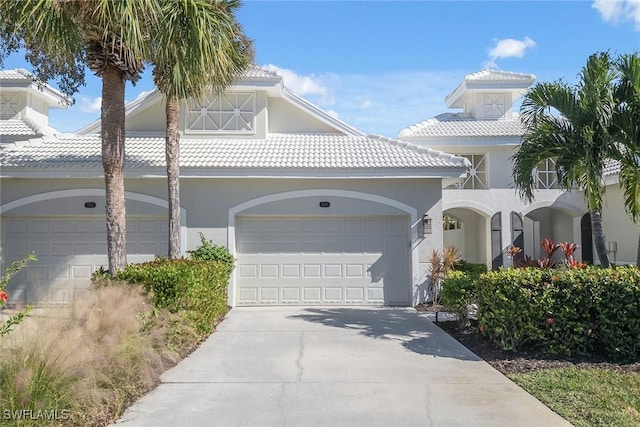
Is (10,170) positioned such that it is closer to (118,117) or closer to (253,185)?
(118,117)

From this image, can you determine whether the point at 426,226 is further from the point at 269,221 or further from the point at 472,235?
the point at 472,235

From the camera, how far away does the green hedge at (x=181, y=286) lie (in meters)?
7.73

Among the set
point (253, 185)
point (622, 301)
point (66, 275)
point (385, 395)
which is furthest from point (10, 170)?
point (622, 301)

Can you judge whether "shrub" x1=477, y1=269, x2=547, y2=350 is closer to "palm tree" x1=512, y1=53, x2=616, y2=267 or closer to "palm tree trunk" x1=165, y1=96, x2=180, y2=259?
"palm tree" x1=512, y1=53, x2=616, y2=267

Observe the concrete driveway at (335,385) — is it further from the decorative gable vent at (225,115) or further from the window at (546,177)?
the window at (546,177)

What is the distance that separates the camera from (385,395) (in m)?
→ 5.82

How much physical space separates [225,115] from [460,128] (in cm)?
1011

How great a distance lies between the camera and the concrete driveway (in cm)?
514

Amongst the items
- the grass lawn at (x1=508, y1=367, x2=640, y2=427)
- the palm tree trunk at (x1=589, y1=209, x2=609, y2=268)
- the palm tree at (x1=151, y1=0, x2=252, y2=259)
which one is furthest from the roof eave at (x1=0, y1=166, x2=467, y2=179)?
the grass lawn at (x1=508, y1=367, x2=640, y2=427)

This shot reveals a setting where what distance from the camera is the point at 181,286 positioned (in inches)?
309

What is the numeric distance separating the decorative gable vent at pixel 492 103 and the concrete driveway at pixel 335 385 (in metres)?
14.8

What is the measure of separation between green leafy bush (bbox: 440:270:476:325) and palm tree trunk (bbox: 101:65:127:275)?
6024 millimetres

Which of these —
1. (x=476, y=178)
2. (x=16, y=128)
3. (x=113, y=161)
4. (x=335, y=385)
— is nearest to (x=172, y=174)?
(x=113, y=161)

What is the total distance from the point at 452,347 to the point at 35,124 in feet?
61.6
